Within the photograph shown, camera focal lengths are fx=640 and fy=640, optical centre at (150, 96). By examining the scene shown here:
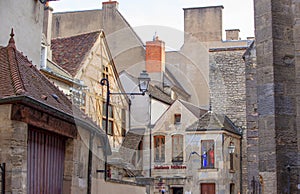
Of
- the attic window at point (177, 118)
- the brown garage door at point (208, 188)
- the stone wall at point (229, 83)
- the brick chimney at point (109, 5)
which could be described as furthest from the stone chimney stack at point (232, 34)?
the brown garage door at point (208, 188)

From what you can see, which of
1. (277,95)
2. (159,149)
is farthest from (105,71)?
(277,95)

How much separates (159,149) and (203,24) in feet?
28.2

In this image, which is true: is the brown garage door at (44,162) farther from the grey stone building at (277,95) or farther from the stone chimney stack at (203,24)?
the stone chimney stack at (203,24)

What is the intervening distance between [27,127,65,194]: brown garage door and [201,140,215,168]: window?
16.0 meters

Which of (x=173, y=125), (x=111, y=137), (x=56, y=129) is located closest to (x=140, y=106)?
(x=173, y=125)

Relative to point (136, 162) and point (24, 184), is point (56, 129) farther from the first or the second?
point (136, 162)

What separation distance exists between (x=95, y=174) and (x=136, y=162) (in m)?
14.0

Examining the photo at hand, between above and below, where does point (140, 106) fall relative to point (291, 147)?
above

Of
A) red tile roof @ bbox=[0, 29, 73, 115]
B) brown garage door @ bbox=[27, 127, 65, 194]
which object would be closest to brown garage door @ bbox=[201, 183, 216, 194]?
red tile roof @ bbox=[0, 29, 73, 115]

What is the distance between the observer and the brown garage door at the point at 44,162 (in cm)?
991

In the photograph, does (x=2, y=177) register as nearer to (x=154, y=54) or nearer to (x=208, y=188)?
(x=208, y=188)

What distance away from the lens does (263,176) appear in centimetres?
991

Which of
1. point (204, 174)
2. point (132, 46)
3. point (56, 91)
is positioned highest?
point (132, 46)

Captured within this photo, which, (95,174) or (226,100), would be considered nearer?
(95,174)
